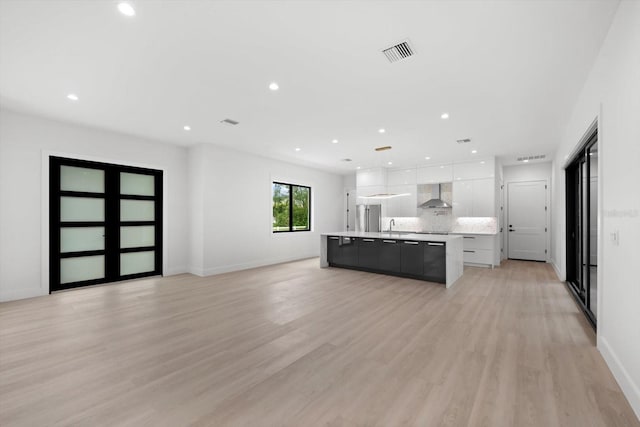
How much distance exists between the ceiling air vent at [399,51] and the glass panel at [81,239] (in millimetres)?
5810

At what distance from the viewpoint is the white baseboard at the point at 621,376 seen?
6.15 feet

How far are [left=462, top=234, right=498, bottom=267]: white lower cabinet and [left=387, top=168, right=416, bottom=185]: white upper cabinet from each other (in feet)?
7.34

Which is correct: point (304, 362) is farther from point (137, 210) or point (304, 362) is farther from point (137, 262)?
point (137, 210)

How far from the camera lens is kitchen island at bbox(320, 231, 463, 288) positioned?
5316 mm

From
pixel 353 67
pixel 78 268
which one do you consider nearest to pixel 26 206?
pixel 78 268

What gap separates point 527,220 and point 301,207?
21.7ft

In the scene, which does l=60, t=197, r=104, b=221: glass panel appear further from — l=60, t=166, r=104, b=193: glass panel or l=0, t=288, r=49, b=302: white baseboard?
l=0, t=288, r=49, b=302: white baseboard

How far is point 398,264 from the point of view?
5.88 m

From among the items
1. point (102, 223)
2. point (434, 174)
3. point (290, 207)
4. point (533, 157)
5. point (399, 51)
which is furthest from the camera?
point (290, 207)

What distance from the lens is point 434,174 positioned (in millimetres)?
8125

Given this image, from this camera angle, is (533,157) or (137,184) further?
(533,157)

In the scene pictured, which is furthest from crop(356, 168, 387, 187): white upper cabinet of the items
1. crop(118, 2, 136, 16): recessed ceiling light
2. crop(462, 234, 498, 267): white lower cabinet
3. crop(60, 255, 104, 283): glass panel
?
crop(118, 2, 136, 16): recessed ceiling light

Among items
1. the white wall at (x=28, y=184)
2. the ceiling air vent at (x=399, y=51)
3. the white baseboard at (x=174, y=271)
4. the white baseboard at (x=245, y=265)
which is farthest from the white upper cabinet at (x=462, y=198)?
the white wall at (x=28, y=184)

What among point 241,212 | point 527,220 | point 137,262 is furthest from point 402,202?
point 137,262
